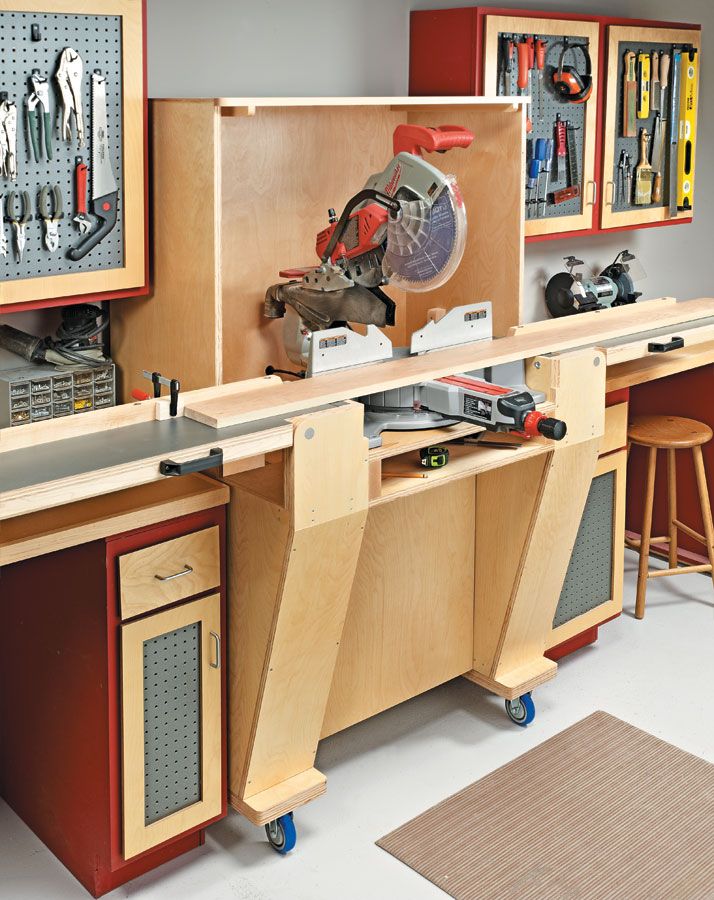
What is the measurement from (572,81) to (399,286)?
4.24 feet

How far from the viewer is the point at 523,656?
10.8 feet

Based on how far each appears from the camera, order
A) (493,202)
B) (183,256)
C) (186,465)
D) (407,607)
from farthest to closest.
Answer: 1. (493,202)
2. (407,607)
3. (183,256)
4. (186,465)

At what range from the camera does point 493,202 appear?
3.25 metres

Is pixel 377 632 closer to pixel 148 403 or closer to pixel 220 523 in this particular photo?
pixel 220 523

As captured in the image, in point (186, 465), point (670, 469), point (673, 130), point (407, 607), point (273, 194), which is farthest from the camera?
point (673, 130)

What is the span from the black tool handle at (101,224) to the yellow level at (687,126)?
7.85 ft

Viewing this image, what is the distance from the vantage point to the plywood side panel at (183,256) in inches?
100

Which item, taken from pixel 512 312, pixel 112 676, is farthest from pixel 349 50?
pixel 112 676

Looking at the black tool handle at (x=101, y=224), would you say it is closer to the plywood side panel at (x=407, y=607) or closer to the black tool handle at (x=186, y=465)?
the black tool handle at (x=186, y=465)

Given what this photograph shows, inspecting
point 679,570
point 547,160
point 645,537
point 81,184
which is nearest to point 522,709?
point 645,537

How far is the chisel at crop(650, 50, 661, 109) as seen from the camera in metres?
3.99

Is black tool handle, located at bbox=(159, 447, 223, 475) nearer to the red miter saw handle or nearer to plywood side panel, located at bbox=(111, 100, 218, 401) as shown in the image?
plywood side panel, located at bbox=(111, 100, 218, 401)

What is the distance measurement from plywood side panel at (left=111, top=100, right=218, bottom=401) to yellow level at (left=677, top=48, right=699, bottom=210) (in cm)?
226

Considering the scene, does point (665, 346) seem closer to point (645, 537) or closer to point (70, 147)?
point (645, 537)
